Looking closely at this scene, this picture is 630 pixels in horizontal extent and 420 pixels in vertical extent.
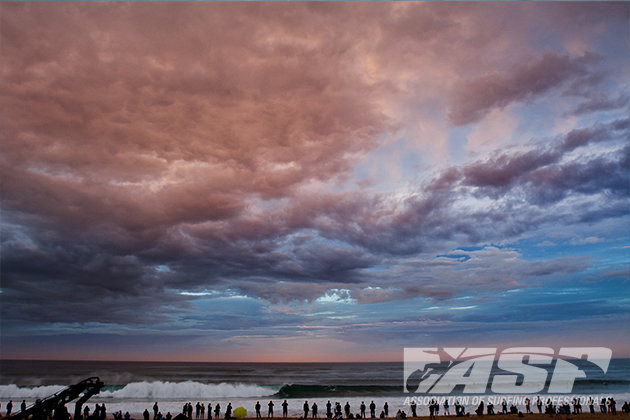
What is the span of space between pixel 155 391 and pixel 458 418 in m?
52.2

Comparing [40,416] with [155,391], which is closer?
[40,416]

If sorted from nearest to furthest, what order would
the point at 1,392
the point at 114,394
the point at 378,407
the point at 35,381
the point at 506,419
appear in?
the point at 506,419, the point at 378,407, the point at 114,394, the point at 1,392, the point at 35,381

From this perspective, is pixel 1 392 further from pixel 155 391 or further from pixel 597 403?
pixel 597 403

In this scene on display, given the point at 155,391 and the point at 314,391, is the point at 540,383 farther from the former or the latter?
the point at 155,391

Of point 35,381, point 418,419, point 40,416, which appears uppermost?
point 40,416

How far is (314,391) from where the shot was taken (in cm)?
6338

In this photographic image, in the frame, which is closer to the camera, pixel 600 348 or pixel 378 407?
pixel 600 348

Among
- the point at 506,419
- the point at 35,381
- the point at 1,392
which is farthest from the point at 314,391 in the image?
the point at 35,381

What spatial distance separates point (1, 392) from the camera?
6044 centimetres

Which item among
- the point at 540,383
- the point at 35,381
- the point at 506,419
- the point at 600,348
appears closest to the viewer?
the point at 506,419

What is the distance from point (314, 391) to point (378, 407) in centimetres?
2097

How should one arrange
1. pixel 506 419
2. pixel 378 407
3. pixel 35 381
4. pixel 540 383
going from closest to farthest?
pixel 506 419 → pixel 378 407 → pixel 540 383 → pixel 35 381

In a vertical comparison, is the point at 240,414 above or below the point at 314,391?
above

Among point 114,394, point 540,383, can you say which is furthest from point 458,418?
point 114,394
